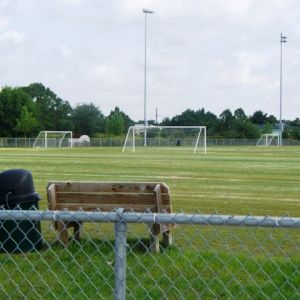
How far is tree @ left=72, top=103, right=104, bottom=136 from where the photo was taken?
125 m

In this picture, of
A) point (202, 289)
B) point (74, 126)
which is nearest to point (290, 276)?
point (202, 289)

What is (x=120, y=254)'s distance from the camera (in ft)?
13.6

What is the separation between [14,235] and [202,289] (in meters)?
2.63

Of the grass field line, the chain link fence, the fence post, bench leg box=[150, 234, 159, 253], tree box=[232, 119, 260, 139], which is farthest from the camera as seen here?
tree box=[232, 119, 260, 139]

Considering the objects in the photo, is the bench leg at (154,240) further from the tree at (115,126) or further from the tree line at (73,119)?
the tree at (115,126)

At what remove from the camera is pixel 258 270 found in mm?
6852

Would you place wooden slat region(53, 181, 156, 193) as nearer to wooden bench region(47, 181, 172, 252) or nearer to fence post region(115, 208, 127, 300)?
wooden bench region(47, 181, 172, 252)

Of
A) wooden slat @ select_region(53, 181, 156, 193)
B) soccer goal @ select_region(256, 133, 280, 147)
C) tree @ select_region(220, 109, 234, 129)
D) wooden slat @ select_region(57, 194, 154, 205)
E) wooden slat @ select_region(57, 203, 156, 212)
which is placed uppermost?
tree @ select_region(220, 109, 234, 129)

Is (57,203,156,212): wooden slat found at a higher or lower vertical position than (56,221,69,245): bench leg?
higher

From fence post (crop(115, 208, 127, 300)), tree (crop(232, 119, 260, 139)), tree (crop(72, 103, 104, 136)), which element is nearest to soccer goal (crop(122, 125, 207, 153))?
tree (crop(232, 119, 260, 139))

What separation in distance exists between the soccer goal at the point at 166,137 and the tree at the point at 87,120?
184ft

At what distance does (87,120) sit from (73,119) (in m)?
2.55

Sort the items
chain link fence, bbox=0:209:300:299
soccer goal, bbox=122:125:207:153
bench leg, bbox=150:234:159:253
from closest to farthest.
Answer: chain link fence, bbox=0:209:300:299
bench leg, bbox=150:234:159:253
soccer goal, bbox=122:125:207:153

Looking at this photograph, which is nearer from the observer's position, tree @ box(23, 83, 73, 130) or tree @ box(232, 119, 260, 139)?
tree @ box(232, 119, 260, 139)
